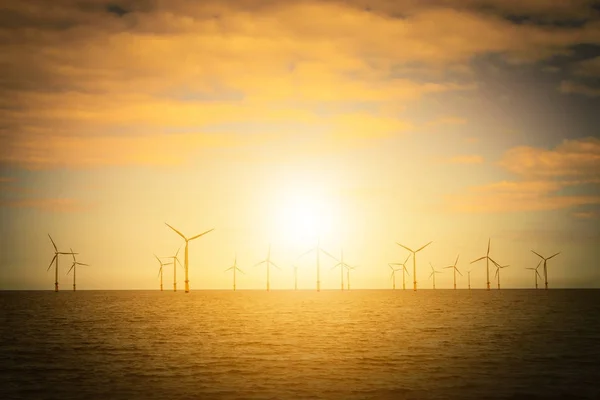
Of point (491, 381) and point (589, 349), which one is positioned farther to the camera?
point (589, 349)

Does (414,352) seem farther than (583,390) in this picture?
Yes

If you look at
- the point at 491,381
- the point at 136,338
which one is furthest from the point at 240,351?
the point at 491,381

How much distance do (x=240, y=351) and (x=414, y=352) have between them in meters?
17.6

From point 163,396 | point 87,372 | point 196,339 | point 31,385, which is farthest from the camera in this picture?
point 196,339

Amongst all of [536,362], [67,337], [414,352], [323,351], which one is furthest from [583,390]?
[67,337]

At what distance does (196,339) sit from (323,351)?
72.6ft

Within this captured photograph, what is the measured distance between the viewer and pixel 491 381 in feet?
154

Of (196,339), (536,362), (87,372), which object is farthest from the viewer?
(196,339)

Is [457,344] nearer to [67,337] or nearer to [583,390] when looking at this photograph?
[583,390]

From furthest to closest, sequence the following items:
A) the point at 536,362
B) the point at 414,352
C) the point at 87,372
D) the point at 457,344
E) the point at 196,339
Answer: the point at 196,339 < the point at 457,344 < the point at 414,352 < the point at 536,362 < the point at 87,372

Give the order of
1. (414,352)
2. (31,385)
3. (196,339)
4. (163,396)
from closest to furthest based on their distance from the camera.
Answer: (163,396) < (31,385) < (414,352) < (196,339)

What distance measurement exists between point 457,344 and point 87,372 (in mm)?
40554

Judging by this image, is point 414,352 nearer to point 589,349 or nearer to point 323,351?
point 323,351

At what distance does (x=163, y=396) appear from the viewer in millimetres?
41562
